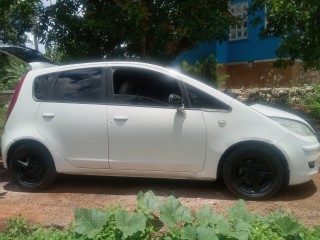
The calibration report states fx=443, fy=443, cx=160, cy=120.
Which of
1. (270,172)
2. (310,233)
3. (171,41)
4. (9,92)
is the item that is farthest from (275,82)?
(310,233)

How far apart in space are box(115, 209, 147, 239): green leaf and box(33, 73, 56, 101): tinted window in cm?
262

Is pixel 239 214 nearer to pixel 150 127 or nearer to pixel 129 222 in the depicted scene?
pixel 129 222

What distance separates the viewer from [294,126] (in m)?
5.28

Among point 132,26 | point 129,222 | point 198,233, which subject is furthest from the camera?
point 132,26

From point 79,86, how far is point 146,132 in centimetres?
106

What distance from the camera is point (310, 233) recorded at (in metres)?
3.70

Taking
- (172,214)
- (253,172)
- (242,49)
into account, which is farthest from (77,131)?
(242,49)

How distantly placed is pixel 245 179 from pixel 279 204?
47 cm

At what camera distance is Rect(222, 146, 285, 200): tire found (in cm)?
504

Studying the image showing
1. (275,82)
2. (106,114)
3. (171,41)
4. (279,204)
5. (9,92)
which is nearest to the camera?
(279,204)

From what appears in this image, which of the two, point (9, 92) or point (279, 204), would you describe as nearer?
point (279, 204)

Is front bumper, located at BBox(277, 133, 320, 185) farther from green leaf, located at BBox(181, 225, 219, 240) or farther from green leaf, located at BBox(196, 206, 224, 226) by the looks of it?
green leaf, located at BBox(181, 225, 219, 240)

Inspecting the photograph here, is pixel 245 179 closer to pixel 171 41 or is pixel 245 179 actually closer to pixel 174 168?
pixel 174 168

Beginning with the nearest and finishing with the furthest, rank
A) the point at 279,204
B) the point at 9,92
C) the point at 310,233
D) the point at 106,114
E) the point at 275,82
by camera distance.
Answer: the point at 310,233, the point at 279,204, the point at 106,114, the point at 9,92, the point at 275,82
